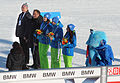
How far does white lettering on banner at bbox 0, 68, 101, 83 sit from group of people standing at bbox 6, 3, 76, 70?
117 inches

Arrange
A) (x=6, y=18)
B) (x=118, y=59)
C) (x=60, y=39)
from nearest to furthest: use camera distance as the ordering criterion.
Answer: (x=60, y=39) → (x=118, y=59) → (x=6, y=18)

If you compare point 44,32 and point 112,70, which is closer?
point 112,70

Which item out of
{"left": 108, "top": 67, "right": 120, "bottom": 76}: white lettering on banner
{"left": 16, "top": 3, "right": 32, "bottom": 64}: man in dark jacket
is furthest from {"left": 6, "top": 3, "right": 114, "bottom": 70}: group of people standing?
{"left": 108, "top": 67, "right": 120, "bottom": 76}: white lettering on banner

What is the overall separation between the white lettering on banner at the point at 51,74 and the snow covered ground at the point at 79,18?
5015 mm

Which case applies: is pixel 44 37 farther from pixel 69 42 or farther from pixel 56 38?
pixel 69 42

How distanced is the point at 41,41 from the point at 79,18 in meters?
10.4

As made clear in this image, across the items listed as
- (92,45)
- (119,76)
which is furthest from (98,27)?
(119,76)

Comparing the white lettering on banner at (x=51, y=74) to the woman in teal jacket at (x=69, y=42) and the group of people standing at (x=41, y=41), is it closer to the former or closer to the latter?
the group of people standing at (x=41, y=41)

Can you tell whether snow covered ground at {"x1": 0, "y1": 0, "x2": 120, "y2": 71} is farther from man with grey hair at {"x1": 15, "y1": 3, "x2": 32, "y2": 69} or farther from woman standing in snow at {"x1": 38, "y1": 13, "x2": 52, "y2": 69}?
woman standing in snow at {"x1": 38, "y1": 13, "x2": 52, "y2": 69}

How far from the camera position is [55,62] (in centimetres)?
933

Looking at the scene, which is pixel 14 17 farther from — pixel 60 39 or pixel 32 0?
pixel 60 39

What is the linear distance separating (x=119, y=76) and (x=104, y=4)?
19957 millimetres

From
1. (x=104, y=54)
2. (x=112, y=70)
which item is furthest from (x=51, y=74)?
(x=104, y=54)

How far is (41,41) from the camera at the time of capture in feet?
30.9
